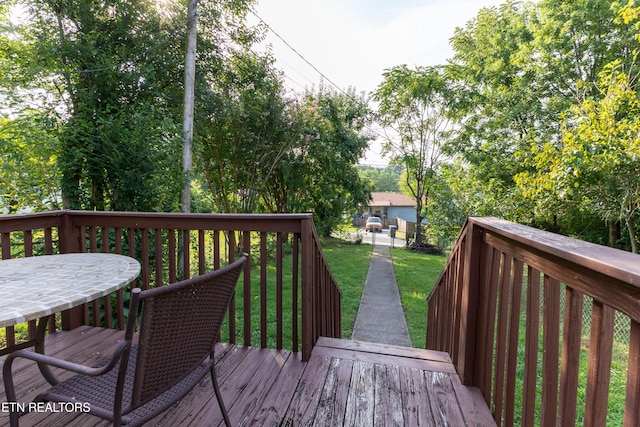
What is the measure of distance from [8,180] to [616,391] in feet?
21.9

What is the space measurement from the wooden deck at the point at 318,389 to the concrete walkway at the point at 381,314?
233 centimetres

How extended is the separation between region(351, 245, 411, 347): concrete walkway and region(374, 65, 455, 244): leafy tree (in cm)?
515

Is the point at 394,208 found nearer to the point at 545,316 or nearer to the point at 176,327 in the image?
the point at 545,316

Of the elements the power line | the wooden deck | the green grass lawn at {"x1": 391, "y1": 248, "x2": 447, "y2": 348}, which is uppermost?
the power line

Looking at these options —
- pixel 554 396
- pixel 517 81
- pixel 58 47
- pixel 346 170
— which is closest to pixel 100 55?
pixel 58 47

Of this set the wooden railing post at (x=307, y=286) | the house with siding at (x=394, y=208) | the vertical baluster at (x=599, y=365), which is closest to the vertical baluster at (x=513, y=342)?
the vertical baluster at (x=599, y=365)

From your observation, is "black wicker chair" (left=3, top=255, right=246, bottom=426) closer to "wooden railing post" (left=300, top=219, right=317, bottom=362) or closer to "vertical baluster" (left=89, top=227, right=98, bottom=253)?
"wooden railing post" (left=300, top=219, right=317, bottom=362)

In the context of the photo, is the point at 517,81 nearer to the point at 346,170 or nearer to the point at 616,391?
the point at 346,170

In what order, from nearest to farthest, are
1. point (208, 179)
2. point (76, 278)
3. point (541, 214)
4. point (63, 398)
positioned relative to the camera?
1. point (63, 398)
2. point (76, 278)
3. point (541, 214)
4. point (208, 179)

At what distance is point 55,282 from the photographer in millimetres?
1279

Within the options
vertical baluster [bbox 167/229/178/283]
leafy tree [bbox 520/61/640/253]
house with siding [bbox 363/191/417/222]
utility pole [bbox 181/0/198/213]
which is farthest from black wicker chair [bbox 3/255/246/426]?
house with siding [bbox 363/191/417/222]

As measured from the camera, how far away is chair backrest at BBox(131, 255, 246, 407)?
0.93 metres

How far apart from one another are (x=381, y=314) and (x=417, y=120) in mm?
9579

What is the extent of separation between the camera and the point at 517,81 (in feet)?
33.0
